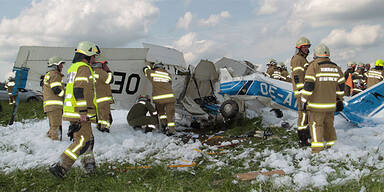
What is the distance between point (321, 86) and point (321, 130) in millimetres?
684

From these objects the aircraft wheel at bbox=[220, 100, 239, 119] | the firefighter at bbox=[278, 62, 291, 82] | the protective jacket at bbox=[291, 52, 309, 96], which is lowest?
the aircraft wheel at bbox=[220, 100, 239, 119]

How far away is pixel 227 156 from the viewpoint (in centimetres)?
484

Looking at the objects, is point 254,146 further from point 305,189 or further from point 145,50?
point 145,50

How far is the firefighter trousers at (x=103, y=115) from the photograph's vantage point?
6.51m

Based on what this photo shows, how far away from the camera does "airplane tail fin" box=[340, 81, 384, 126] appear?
6371mm

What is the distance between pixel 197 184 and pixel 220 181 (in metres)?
0.28

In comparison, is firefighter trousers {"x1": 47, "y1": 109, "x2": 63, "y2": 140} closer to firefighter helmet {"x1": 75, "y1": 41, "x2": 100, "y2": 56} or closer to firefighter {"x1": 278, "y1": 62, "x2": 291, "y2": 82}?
firefighter helmet {"x1": 75, "y1": 41, "x2": 100, "y2": 56}

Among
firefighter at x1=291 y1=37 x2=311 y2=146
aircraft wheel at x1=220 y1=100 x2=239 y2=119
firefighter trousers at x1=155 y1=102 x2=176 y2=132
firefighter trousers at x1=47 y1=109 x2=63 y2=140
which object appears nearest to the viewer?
firefighter at x1=291 y1=37 x2=311 y2=146

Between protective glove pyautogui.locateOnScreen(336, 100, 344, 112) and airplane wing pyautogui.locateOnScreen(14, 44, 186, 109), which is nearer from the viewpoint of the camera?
protective glove pyautogui.locateOnScreen(336, 100, 344, 112)

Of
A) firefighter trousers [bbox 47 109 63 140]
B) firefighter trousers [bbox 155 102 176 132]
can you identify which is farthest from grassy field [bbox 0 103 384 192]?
firefighter trousers [bbox 155 102 176 132]

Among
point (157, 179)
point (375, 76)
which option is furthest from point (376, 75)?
point (157, 179)

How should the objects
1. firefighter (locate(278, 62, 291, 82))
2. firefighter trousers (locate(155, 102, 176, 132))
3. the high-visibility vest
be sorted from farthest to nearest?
firefighter (locate(278, 62, 291, 82))
firefighter trousers (locate(155, 102, 176, 132))
the high-visibility vest

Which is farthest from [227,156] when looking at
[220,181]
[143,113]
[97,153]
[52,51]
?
[52,51]

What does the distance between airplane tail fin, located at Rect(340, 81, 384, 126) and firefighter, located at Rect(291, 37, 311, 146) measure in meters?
1.57
